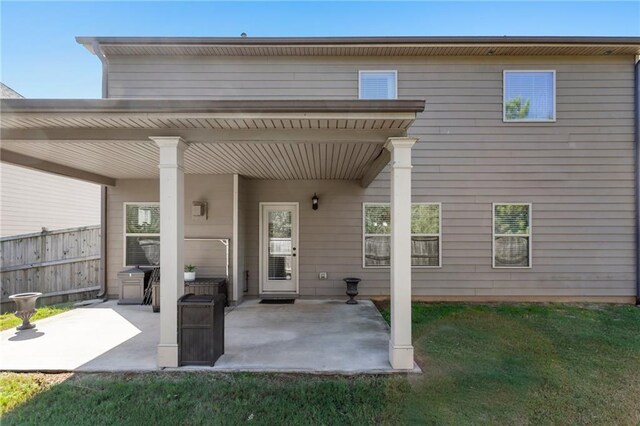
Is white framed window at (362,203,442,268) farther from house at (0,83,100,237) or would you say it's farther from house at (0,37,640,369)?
house at (0,83,100,237)

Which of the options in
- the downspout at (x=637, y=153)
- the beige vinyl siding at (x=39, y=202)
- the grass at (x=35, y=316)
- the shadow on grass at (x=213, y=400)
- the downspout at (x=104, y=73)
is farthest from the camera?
the beige vinyl siding at (x=39, y=202)

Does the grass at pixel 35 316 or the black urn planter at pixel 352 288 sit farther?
the black urn planter at pixel 352 288

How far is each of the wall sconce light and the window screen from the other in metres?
3.98

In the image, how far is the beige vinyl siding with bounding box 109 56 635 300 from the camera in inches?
265

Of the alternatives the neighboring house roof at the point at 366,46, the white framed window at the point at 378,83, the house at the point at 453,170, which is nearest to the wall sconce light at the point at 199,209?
the house at the point at 453,170

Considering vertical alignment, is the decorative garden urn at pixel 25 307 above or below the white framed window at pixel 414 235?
below

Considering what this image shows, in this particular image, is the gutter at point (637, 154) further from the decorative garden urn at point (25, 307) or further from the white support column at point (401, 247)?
the decorative garden urn at point (25, 307)

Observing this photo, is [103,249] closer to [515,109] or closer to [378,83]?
[378,83]

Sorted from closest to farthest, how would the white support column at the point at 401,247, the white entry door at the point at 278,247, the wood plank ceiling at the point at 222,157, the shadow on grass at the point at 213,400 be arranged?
the shadow on grass at the point at 213,400 < the white support column at the point at 401,247 < the wood plank ceiling at the point at 222,157 < the white entry door at the point at 278,247

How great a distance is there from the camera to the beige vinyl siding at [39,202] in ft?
26.6

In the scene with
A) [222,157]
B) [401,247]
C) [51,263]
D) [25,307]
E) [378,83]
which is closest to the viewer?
[401,247]

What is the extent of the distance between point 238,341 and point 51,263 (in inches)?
217

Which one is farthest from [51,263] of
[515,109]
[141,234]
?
[515,109]

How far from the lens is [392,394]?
10.0 ft
